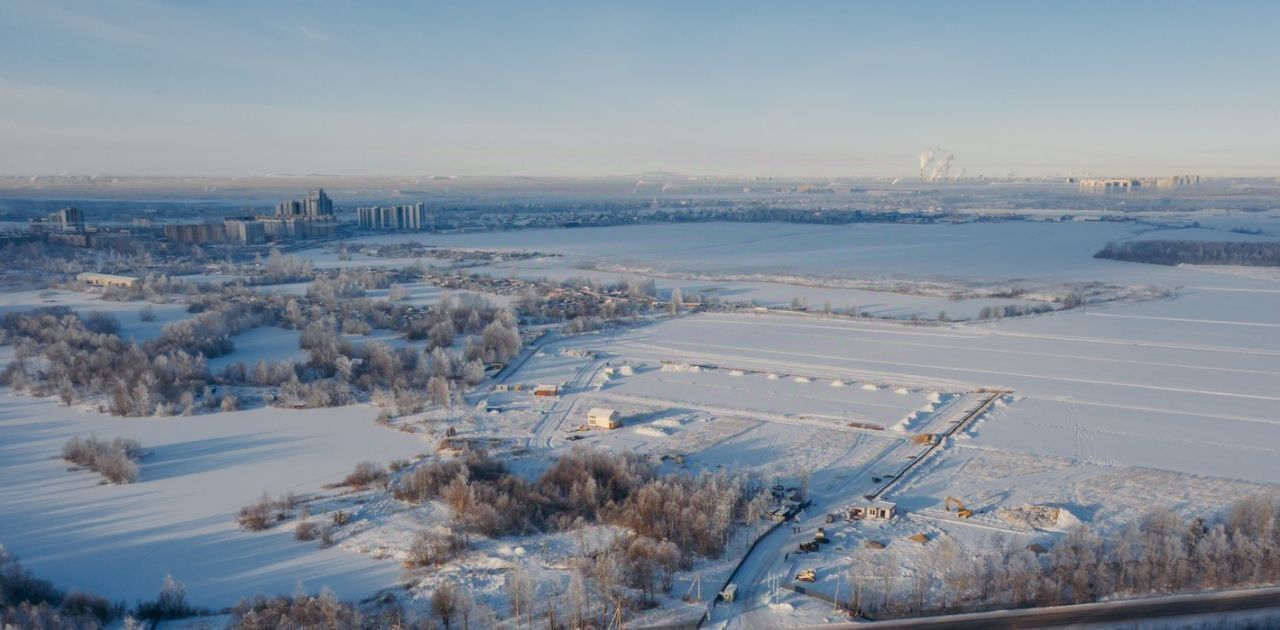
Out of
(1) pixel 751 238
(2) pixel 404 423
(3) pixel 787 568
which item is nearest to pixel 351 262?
(1) pixel 751 238

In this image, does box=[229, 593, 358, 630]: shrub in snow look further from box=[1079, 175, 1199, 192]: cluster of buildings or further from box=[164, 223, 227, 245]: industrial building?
box=[1079, 175, 1199, 192]: cluster of buildings

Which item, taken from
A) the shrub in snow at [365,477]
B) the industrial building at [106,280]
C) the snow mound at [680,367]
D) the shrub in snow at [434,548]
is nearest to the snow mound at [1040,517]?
the shrub in snow at [434,548]

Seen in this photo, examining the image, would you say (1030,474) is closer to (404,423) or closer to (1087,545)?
(1087,545)

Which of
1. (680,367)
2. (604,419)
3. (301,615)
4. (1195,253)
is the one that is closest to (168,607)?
(301,615)

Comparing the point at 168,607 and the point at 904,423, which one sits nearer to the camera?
the point at 168,607

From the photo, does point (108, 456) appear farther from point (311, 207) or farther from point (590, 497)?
point (311, 207)

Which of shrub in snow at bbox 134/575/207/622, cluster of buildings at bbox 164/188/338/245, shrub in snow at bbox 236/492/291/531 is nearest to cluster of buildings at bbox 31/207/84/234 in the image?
cluster of buildings at bbox 164/188/338/245

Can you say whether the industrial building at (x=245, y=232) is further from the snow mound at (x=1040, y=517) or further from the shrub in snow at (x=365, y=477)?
the snow mound at (x=1040, y=517)
